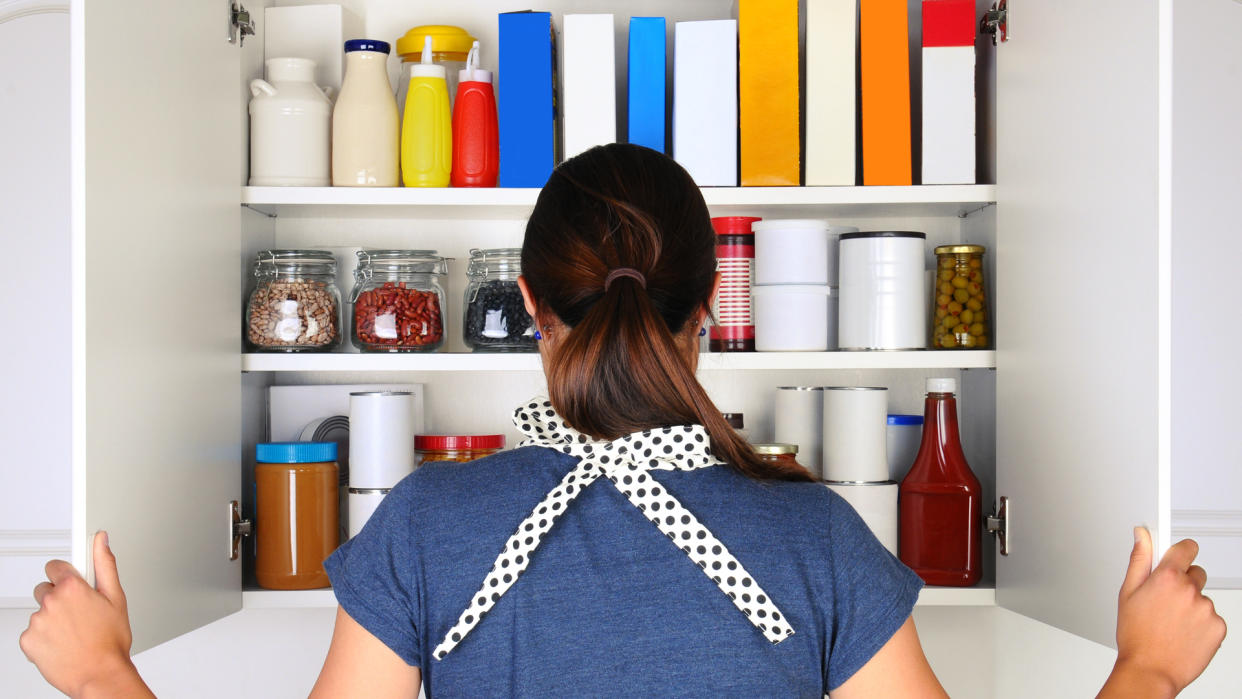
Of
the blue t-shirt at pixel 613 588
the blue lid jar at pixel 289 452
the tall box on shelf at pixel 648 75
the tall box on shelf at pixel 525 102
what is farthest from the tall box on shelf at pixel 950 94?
the blue lid jar at pixel 289 452

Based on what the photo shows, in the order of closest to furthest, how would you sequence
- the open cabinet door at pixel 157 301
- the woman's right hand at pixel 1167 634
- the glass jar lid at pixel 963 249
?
the woman's right hand at pixel 1167 634
the open cabinet door at pixel 157 301
the glass jar lid at pixel 963 249

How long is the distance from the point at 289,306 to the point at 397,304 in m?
0.14

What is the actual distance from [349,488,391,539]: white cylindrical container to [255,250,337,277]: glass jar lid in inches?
11.2

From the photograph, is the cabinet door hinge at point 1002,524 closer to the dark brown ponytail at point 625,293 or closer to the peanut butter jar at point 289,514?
the dark brown ponytail at point 625,293

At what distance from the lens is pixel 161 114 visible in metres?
1.07

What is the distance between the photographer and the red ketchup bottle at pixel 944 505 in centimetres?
133

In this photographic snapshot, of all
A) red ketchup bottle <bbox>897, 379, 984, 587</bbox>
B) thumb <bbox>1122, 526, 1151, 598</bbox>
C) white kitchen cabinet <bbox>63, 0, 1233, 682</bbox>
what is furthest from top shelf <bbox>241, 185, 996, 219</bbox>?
thumb <bbox>1122, 526, 1151, 598</bbox>

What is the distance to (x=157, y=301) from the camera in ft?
3.47

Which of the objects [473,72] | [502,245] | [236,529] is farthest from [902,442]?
[236,529]

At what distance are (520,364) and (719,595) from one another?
2.11ft

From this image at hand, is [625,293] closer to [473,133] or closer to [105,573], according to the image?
[105,573]

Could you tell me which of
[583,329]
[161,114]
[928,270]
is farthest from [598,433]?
[928,270]

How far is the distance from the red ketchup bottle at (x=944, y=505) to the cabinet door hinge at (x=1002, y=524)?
0.07 ft

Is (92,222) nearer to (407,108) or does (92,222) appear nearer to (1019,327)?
(407,108)
